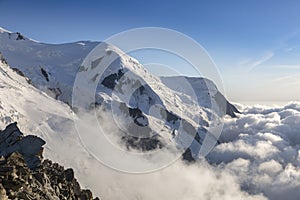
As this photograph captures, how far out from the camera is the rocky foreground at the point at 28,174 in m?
39.4

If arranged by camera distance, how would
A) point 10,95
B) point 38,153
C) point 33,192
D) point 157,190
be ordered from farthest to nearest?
point 157,190 < point 10,95 < point 38,153 < point 33,192

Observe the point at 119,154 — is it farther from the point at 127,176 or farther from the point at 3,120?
the point at 3,120

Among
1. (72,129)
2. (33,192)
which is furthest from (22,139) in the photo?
(72,129)

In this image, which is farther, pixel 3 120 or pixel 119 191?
pixel 119 191

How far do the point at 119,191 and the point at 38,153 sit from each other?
285 feet

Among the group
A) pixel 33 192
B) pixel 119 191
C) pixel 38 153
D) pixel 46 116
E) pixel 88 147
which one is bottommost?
pixel 119 191

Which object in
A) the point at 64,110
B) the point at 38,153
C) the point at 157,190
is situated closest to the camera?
the point at 38,153

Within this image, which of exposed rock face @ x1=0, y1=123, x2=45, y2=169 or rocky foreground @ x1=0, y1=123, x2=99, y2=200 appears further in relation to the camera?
exposed rock face @ x1=0, y1=123, x2=45, y2=169

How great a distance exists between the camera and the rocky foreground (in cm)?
3942

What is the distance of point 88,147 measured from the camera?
144000 mm

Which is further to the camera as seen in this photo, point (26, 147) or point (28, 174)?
point (26, 147)

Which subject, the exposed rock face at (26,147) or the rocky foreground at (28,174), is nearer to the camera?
the rocky foreground at (28,174)

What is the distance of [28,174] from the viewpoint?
1815 inches

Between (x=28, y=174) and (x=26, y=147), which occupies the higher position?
(x=28, y=174)
